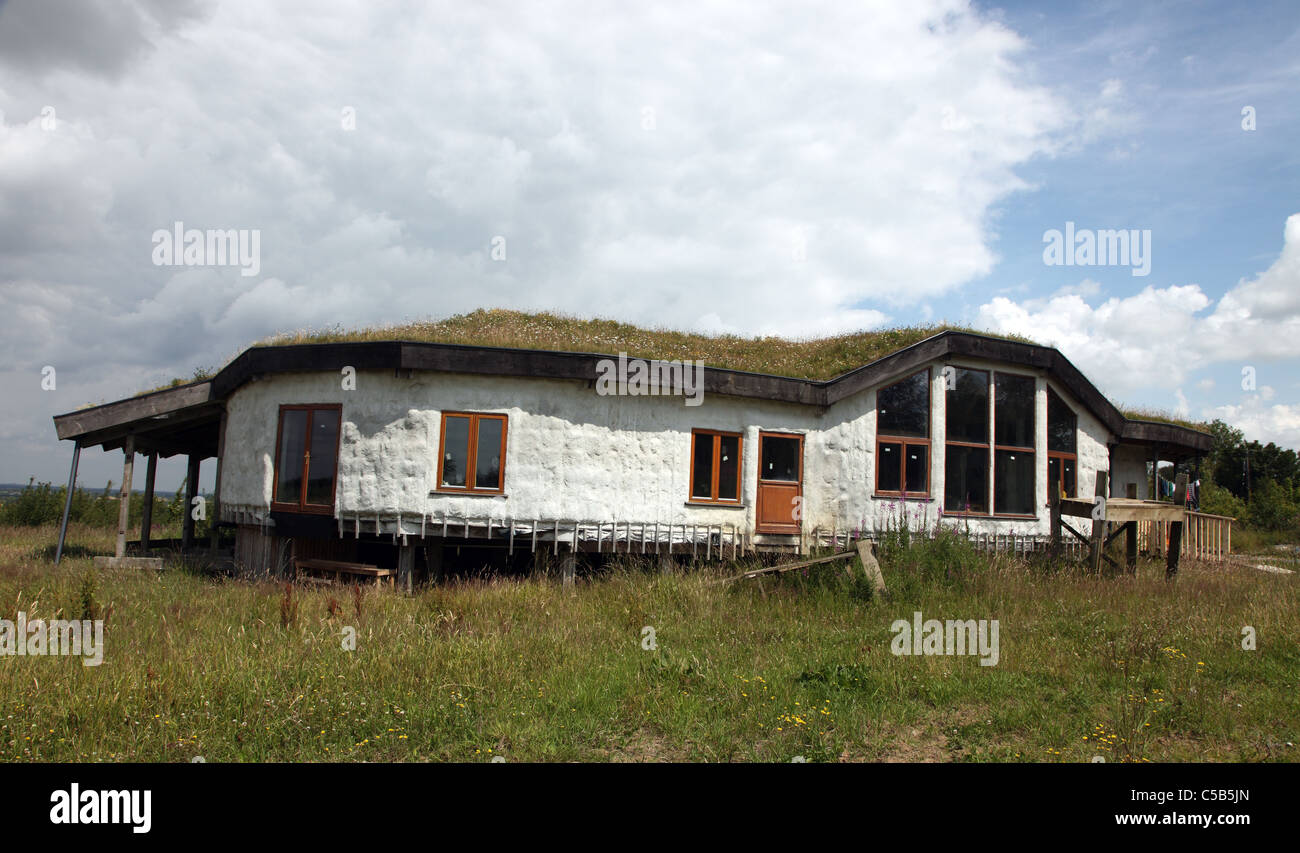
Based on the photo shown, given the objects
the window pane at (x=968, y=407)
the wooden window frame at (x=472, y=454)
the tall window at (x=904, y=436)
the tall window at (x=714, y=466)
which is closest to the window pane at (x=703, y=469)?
the tall window at (x=714, y=466)

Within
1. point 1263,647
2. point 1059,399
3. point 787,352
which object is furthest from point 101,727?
point 1059,399

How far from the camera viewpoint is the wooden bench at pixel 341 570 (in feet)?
43.5

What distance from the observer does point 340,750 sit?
20.0ft

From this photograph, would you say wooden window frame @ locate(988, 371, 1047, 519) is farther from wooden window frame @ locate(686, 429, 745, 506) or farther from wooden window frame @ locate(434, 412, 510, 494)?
wooden window frame @ locate(434, 412, 510, 494)

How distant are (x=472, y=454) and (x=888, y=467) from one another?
8798mm

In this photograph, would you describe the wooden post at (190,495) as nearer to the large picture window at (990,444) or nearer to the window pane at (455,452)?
the window pane at (455,452)

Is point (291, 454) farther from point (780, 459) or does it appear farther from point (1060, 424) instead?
point (1060, 424)

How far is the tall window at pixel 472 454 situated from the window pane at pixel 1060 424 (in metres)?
13.1

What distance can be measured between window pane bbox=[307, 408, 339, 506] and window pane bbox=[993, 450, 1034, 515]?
46.2ft

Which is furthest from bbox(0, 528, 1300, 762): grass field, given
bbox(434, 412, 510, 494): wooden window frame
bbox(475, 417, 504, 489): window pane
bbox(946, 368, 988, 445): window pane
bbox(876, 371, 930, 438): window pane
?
bbox(946, 368, 988, 445): window pane

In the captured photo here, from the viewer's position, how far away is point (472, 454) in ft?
44.9
